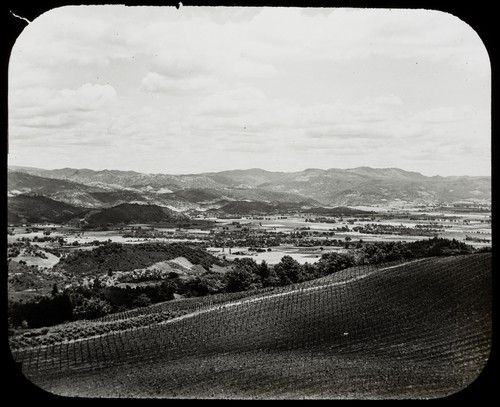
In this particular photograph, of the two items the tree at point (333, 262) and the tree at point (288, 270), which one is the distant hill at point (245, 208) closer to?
the tree at point (288, 270)

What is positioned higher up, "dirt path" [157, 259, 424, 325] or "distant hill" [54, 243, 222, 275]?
"distant hill" [54, 243, 222, 275]

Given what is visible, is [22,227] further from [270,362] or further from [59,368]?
[270,362]

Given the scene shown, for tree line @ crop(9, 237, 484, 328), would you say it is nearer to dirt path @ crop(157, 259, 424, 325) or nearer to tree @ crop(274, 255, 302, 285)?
tree @ crop(274, 255, 302, 285)

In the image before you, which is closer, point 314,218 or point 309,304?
point 314,218

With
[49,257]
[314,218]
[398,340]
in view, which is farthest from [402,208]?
[49,257]

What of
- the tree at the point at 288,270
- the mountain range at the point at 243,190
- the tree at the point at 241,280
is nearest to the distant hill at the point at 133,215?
the mountain range at the point at 243,190

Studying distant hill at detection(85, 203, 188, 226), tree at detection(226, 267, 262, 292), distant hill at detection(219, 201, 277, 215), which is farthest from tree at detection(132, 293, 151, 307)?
distant hill at detection(219, 201, 277, 215)

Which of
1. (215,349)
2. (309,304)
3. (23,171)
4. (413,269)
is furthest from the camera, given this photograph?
(413,269)
